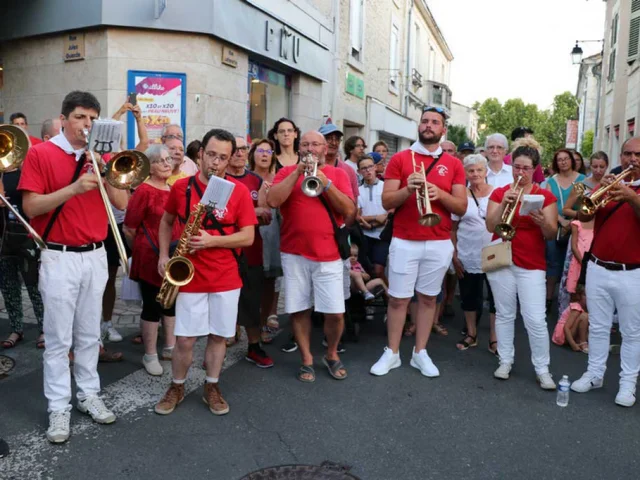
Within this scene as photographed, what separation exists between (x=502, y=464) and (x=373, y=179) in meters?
3.80

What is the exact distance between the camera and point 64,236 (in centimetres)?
359

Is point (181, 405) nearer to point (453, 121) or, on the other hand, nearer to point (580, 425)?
point (580, 425)

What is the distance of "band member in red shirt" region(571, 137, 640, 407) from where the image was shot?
4.36 meters

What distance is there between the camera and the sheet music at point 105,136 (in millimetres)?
3393

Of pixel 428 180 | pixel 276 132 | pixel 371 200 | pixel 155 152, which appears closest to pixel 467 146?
pixel 371 200

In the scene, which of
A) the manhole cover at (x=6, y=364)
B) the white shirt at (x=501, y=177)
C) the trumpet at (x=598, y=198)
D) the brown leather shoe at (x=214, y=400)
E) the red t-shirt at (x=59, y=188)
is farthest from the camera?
the white shirt at (x=501, y=177)

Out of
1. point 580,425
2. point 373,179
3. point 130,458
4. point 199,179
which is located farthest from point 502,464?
point 373,179

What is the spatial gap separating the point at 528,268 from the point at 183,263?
106 inches

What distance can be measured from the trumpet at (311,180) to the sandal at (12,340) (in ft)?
10.0

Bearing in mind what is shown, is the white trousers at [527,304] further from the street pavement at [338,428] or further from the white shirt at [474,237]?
the white shirt at [474,237]

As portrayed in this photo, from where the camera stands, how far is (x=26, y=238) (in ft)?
16.8

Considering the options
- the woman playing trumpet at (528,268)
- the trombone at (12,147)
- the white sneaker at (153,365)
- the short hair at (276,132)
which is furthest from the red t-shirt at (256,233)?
the woman playing trumpet at (528,268)

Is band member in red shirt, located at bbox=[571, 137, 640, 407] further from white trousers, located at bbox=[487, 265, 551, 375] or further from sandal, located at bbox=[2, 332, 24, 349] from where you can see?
sandal, located at bbox=[2, 332, 24, 349]

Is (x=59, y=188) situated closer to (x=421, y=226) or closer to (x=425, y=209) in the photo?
(x=425, y=209)
